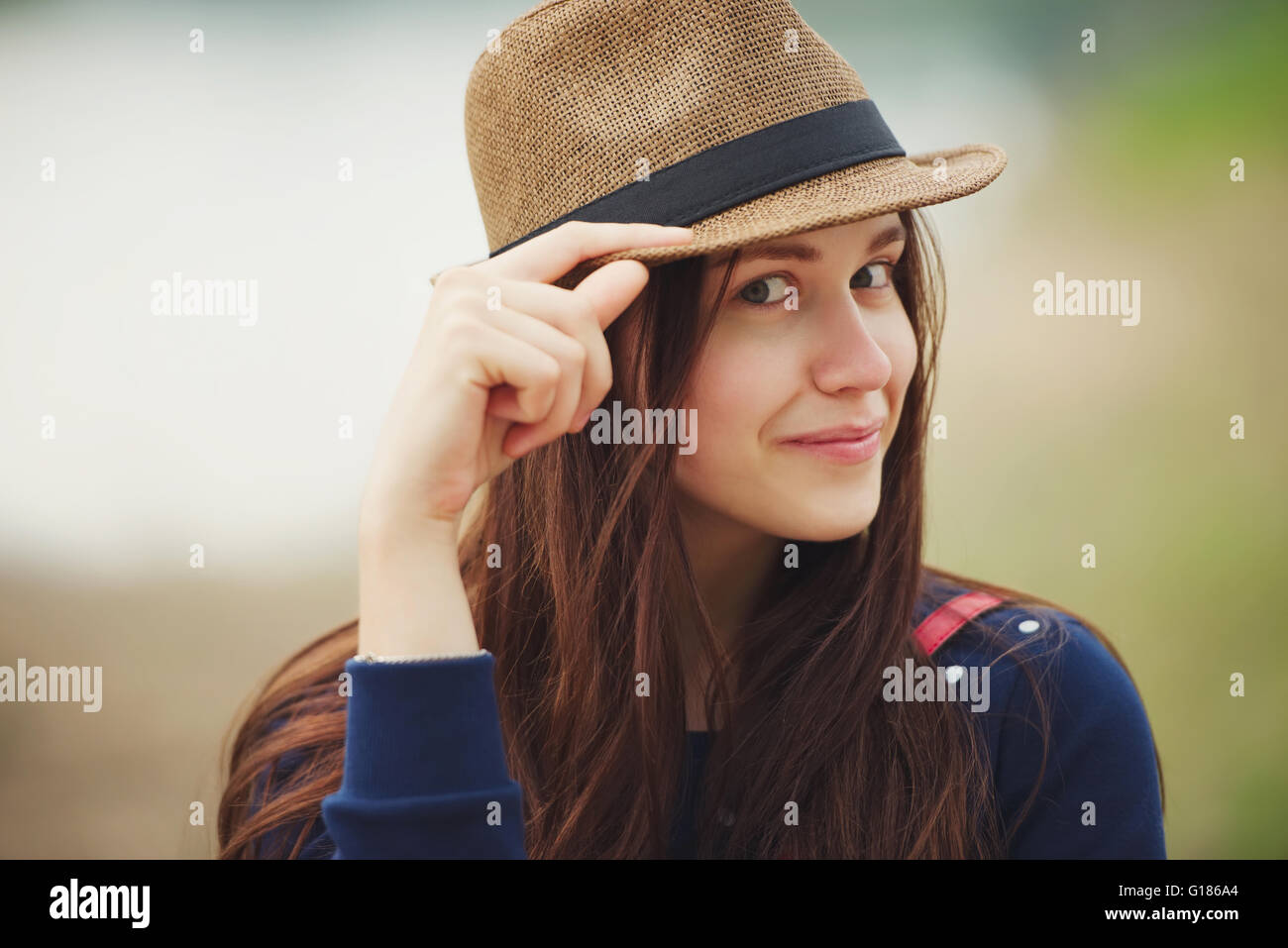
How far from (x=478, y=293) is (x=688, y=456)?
14.0 inches

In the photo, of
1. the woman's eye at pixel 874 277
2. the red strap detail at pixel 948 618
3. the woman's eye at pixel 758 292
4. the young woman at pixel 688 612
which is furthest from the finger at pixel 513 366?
the red strap detail at pixel 948 618

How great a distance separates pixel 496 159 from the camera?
1.30 m

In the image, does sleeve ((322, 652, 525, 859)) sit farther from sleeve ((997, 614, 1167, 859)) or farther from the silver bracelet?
sleeve ((997, 614, 1167, 859))

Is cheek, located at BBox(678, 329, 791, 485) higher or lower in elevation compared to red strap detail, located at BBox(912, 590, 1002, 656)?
higher

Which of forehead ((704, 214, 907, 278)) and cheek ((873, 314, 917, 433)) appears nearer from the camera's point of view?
forehead ((704, 214, 907, 278))

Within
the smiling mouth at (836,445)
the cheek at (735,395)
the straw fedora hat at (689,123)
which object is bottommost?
→ the smiling mouth at (836,445)

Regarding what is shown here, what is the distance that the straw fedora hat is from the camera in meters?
1.14

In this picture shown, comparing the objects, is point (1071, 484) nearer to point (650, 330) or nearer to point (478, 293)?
point (650, 330)

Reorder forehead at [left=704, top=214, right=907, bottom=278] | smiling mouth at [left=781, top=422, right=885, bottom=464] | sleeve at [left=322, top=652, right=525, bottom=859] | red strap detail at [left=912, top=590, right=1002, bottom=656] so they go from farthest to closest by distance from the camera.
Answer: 1. red strap detail at [left=912, top=590, right=1002, bottom=656]
2. smiling mouth at [left=781, top=422, right=885, bottom=464]
3. forehead at [left=704, top=214, right=907, bottom=278]
4. sleeve at [left=322, top=652, right=525, bottom=859]

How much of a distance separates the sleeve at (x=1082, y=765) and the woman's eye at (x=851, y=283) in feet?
1.84

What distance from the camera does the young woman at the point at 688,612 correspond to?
1.05 metres

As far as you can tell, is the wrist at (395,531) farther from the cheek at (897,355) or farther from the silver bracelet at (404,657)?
the cheek at (897,355)

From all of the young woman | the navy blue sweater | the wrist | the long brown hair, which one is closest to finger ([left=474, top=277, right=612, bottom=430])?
the young woman

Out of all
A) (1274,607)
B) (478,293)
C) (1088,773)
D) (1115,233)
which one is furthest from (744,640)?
(1274,607)
